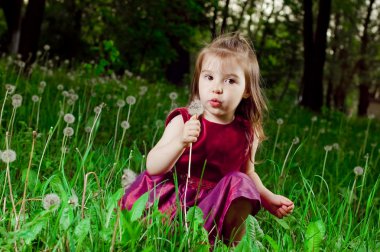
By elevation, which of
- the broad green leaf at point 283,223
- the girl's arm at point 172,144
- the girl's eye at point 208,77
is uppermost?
the girl's eye at point 208,77

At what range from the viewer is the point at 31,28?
715 centimetres

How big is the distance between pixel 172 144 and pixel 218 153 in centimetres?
29

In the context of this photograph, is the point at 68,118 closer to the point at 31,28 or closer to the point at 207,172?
the point at 207,172

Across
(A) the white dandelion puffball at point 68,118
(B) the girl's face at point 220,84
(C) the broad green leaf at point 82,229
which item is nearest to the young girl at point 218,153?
(B) the girl's face at point 220,84

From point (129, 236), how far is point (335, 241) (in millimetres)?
847

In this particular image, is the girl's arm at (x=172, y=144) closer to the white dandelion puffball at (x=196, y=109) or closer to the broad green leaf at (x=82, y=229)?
the white dandelion puffball at (x=196, y=109)

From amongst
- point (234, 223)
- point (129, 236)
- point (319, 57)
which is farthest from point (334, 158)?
point (319, 57)

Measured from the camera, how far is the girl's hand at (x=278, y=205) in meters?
2.31

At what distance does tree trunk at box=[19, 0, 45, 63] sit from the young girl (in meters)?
5.17

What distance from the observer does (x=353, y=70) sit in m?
25.7

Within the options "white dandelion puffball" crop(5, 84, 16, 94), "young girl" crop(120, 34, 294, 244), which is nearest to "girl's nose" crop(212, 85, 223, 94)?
"young girl" crop(120, 34, 294, 244)

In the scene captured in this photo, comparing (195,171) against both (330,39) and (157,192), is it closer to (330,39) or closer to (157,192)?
(157,192)

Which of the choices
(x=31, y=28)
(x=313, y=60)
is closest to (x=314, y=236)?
(x=31, y=28)

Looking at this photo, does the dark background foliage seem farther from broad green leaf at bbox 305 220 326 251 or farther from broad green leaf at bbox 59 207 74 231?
broad green leaf at bbox 59 207 74 231
